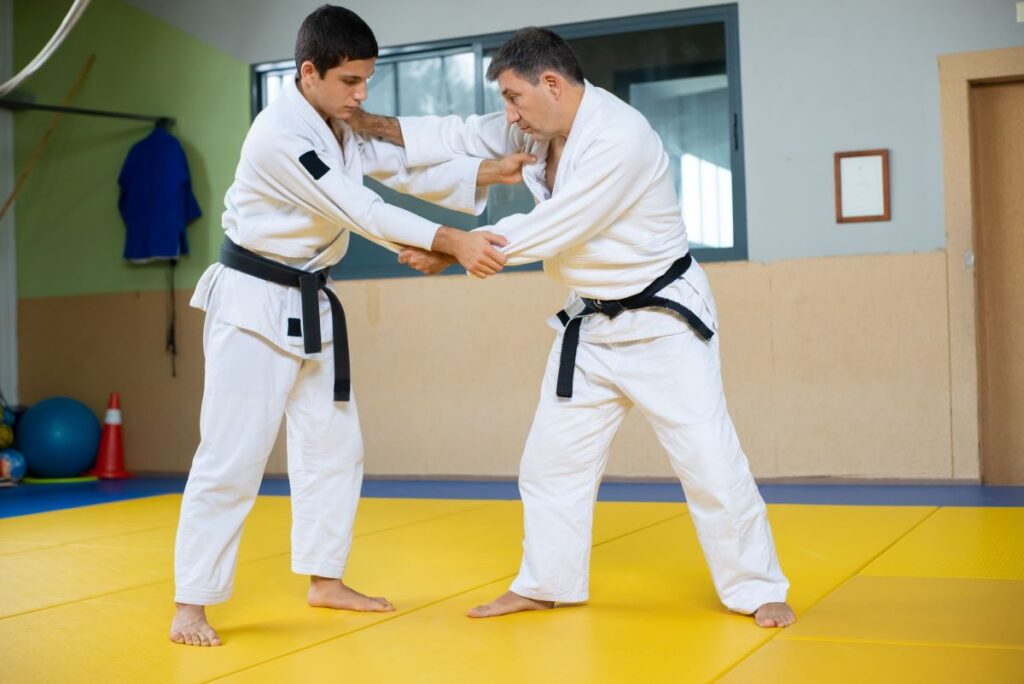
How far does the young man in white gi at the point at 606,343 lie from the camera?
2.60 m

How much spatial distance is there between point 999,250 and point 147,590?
4.30 metres

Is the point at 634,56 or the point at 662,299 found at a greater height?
the point at 634,56

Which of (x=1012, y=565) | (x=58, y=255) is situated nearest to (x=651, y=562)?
(x=1012, y=565)

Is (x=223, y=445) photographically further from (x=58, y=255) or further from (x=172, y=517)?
(x=58, y=255)

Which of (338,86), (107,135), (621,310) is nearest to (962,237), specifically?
(621,310)

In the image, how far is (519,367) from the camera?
5.95m

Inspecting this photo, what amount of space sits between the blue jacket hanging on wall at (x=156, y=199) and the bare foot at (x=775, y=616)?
194 inches

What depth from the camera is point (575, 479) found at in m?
2.78

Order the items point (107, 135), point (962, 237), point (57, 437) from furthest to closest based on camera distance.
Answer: point (107, 135), point (57, 437), point (962, 237)

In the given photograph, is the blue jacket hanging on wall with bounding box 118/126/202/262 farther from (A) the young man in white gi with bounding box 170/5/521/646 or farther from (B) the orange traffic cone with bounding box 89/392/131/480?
(A) the young man in white gi with bounding box 170/5/521/646

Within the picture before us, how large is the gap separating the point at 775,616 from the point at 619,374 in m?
0.69

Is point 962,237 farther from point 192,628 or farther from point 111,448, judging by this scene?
point 111,448

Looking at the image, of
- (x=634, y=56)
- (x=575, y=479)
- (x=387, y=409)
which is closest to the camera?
(x=575, y=479)

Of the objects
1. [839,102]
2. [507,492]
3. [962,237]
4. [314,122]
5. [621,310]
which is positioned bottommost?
[507,492]
